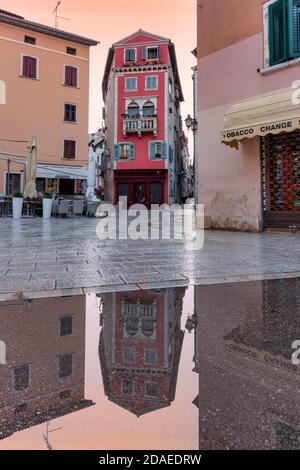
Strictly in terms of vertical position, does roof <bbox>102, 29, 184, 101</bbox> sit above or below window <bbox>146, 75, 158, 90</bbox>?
above

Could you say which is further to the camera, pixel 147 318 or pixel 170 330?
pixel 147 318

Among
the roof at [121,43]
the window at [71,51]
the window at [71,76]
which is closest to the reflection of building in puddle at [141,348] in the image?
the window at [71,76]

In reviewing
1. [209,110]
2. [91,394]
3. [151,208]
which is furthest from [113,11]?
[151,208]

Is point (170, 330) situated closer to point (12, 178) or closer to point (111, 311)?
point (111, 311)

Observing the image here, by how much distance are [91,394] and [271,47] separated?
11.5 m

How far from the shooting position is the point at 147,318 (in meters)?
3.15

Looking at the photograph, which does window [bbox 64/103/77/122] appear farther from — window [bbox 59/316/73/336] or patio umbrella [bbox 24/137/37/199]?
window [bbox 59/316/73/336]

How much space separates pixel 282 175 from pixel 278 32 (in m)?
4.10

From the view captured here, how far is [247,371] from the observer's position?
211cm

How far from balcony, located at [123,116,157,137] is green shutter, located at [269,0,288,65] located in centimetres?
2807

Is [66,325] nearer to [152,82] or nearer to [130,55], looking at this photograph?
[152,82]

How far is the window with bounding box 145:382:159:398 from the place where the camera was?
6.23ft

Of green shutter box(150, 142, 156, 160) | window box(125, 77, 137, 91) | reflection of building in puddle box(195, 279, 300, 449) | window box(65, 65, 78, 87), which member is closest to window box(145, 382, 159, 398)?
reflection of building in puddle box(195, 279, 300, 449)

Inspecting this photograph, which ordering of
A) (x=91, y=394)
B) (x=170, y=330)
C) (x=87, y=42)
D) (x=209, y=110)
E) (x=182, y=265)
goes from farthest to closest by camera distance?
(x=87, y=42), (x=209, y=110), (x=182, y=265), (x=170, y=330), (x=91, y=394)
